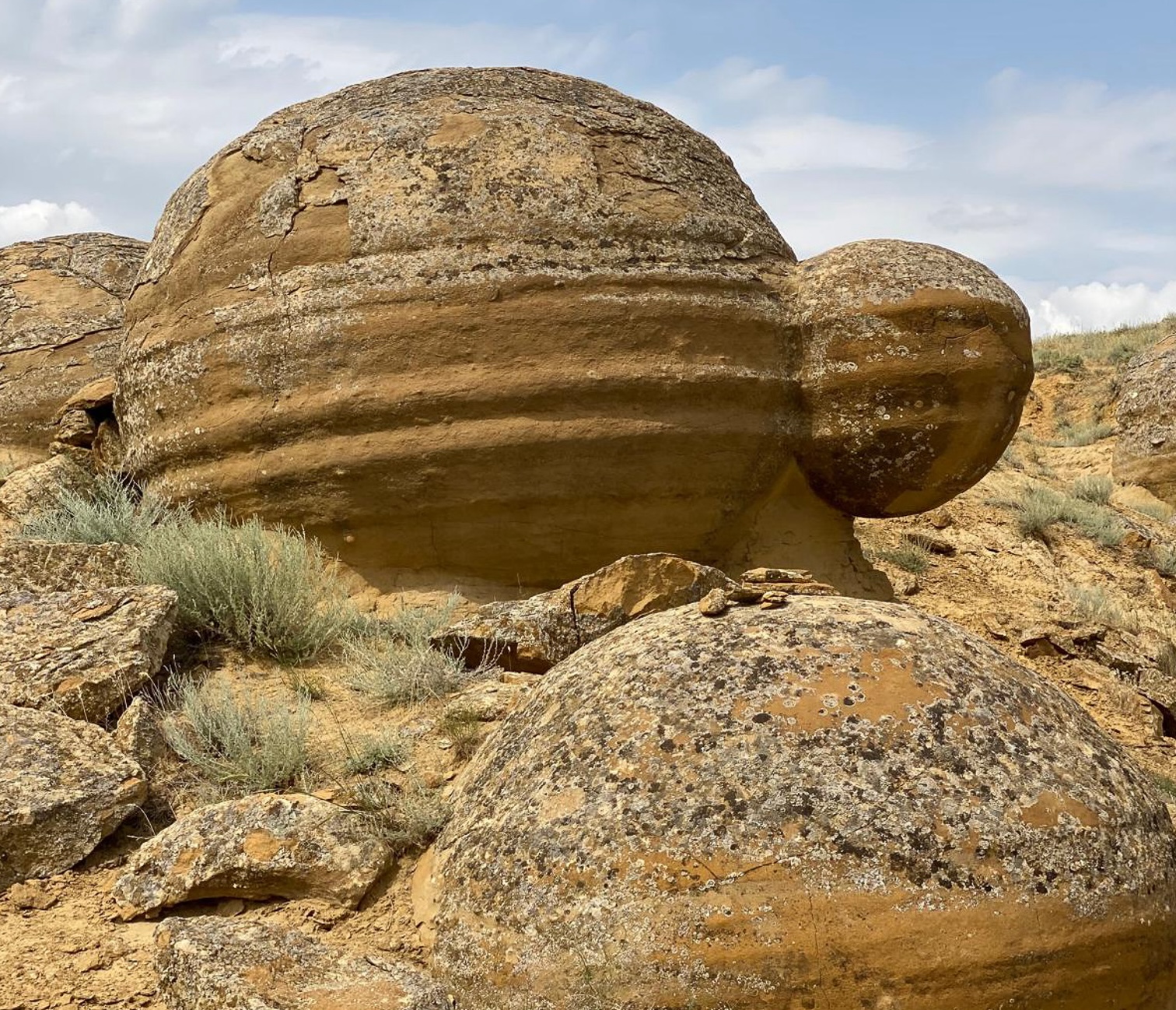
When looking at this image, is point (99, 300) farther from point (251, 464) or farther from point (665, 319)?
point (665, 319)

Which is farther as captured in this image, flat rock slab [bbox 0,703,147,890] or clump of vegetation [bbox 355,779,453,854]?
A: flat rock slab [bbox 0,703,147,890]

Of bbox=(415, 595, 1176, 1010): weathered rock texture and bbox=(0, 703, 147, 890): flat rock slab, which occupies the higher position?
bbox=(415, 595, 1176, 1010): weathered rock texture

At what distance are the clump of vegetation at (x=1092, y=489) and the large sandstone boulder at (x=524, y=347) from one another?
28.5 ft

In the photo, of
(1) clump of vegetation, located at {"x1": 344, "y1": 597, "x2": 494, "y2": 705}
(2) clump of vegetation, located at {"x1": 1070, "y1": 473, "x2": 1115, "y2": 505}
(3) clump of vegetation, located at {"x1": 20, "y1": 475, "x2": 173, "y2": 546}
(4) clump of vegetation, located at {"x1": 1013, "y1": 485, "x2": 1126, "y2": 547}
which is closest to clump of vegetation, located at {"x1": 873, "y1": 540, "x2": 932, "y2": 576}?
(4) clump of vegetation, located at {"x1": 1013, "y1": 485, "x2": 1126, "y2": 547}

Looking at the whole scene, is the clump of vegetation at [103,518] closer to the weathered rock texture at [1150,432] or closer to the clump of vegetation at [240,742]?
the clump of vegetation at [240,742]

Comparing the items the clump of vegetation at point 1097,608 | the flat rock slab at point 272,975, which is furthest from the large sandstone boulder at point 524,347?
the clump of vegetation at point 1097,608

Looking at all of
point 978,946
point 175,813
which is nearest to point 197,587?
point 175,813

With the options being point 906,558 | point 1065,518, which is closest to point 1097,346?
point 1065,518

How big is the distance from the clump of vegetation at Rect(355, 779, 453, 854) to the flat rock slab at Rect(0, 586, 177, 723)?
1.26 meters

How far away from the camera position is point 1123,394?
58.4 ft

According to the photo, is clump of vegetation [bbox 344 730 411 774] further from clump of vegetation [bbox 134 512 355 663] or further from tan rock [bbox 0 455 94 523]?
tan rock [bbox 0 455 94 523]

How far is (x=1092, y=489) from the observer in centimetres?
1491

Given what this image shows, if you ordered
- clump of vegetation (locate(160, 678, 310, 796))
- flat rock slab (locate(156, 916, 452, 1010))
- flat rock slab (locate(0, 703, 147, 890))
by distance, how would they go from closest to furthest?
flat rock slab (locate(156, 916, 452, 1010)), flat rock slab (locate(0, 703, 147, 890)), clump of vegetation (locate(160, 678, 310, 796))

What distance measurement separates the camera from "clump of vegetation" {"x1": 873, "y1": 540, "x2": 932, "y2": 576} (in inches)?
396
